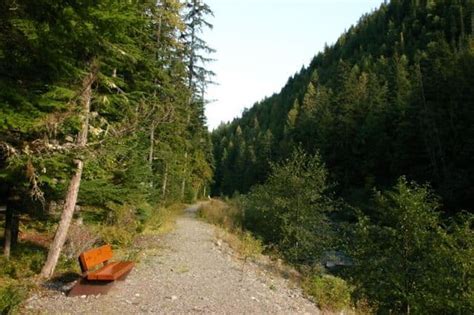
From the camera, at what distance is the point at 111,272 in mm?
8617

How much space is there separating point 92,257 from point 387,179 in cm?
4639

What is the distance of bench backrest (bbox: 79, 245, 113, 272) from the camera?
28.3 feet

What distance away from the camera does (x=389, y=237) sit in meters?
14.9

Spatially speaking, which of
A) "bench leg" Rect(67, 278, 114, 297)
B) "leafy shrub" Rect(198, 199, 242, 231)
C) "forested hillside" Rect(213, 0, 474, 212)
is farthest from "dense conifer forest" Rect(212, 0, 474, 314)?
"bench leg" Rect(67, 278, 114, 297)

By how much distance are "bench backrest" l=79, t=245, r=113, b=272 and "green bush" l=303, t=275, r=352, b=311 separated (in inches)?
199

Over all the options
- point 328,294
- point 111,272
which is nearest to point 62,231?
point 111,272

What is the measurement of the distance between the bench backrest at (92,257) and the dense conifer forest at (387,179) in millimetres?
5433

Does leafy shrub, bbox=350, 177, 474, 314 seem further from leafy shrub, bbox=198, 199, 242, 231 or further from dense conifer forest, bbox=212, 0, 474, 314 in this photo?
leafy shrub, bbox=198, 199, 242, 231

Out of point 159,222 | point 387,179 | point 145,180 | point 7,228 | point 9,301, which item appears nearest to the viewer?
point 9,301

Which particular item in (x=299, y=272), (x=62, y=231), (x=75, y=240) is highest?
(x=62, y=231)

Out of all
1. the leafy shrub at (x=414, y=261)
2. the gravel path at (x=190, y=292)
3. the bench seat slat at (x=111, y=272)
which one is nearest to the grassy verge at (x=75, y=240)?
the gravel path at (x=190, y=292)

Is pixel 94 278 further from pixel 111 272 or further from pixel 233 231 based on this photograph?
pixel 233 231

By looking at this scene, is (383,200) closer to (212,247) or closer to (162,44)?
(212,247)

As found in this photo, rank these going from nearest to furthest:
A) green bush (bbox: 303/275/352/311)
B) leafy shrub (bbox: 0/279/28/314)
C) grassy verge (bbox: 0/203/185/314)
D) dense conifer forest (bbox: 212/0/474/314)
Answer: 1. leafy shrub (bbox: 0/279/28/314)
2. grassy verge (bbox: 0/203/185/314)
3. green bush (bbox: 303/275/352/311)
4. dense conifer forest (bbox: 212/0/474/314)
